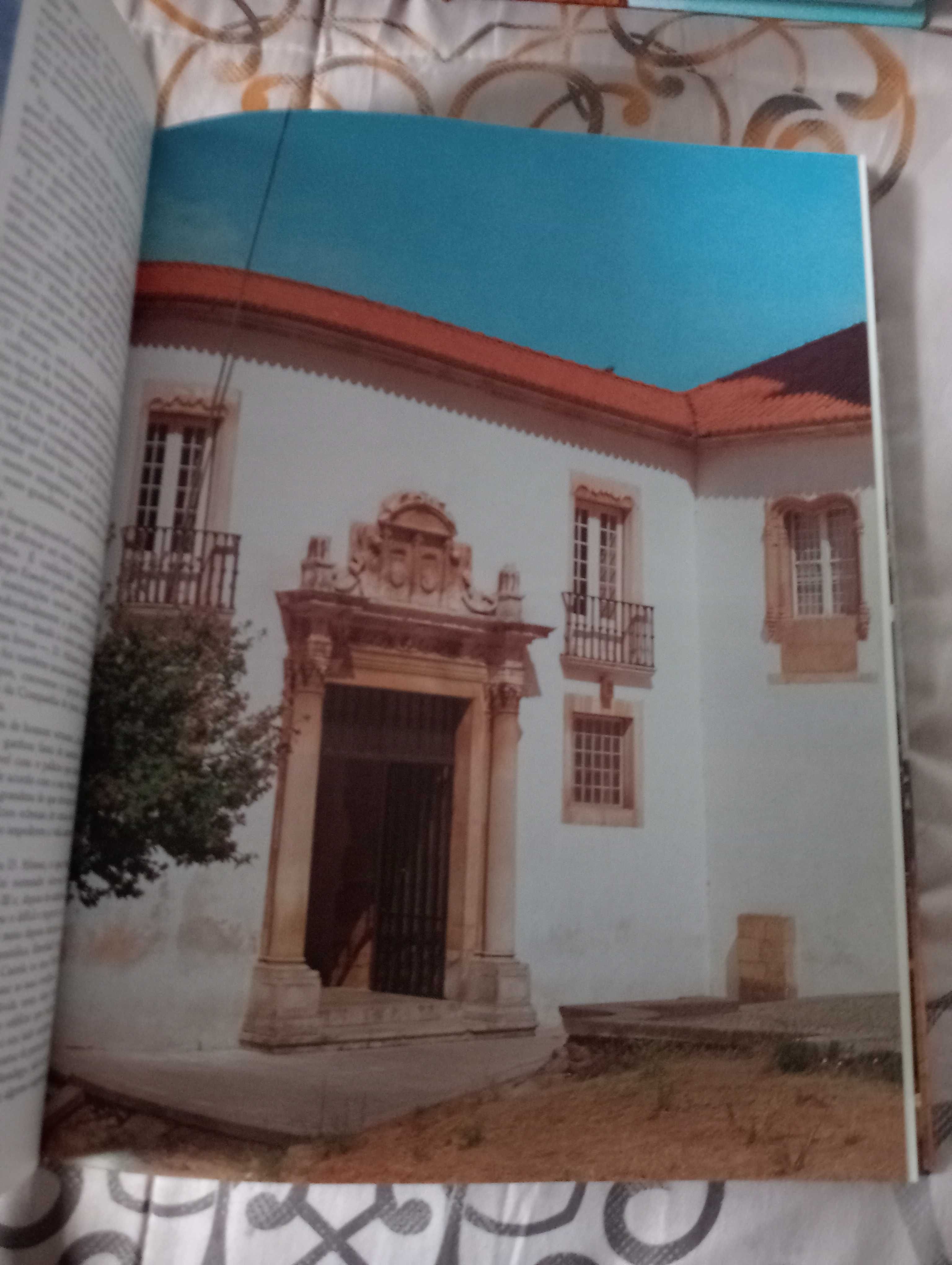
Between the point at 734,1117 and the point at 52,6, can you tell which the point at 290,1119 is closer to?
the point at 734,1117

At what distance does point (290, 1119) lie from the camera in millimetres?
1122

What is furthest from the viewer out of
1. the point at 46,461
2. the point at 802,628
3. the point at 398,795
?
the point at 802,628

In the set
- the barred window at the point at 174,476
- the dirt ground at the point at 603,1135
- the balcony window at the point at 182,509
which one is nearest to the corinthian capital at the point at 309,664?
the balcony window at the point at 182,509

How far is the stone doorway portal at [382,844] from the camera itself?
3.84ft

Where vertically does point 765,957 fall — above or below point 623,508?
below

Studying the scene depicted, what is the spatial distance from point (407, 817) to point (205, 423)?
580mm

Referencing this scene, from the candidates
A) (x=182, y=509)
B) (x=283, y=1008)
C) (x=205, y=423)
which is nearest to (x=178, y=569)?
(x=182, y=509)

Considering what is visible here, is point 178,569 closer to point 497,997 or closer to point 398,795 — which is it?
point 398,795

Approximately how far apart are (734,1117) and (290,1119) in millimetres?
540

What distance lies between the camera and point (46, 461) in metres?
1.11

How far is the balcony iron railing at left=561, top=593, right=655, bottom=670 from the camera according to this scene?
1288 mm

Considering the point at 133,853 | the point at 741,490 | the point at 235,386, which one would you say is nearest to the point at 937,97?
the point at 741,490

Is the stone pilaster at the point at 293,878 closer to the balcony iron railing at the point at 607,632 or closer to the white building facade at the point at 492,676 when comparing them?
the white building facade at the point at 492,676

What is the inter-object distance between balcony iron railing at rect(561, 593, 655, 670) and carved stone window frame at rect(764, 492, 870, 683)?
0.17 meters
